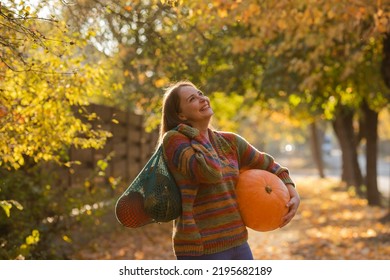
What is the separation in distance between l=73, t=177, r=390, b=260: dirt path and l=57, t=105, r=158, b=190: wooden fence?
3.50 feet

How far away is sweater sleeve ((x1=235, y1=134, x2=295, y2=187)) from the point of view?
13.1ft

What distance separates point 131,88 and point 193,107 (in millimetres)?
8965

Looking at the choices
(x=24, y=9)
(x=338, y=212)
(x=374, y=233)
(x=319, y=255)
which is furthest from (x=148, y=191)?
(x=338, y=212)

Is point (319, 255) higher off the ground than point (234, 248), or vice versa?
point (234, 248)

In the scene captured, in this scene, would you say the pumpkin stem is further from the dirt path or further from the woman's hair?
the dirt path

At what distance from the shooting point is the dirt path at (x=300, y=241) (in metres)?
9.78

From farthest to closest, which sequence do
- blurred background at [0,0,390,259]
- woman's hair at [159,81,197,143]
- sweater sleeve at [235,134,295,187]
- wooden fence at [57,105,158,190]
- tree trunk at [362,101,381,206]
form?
tree trunk at [362,101,381,206] < wooden fence at [57,105,158,190] < blurred background at [0,0,390,259] < sweater sleeve at [235,134,295,187] < woman's hair at [159,81,197,143]

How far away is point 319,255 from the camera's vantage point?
9.99m

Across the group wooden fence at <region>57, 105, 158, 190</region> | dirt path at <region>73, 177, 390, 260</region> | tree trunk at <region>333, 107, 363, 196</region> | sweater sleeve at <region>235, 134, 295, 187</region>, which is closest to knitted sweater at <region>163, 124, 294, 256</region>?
sweater sleeve at <region>235, 134, 295, 187</region>

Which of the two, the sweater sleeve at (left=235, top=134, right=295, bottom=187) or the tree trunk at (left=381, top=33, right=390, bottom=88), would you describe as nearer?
the sweater sleeve at (left=235, top=134, right=295, bottom=187)

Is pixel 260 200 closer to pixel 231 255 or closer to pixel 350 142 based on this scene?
pixel 231 255

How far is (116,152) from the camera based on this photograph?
1177 centimetres

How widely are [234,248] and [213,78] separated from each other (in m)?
9.68

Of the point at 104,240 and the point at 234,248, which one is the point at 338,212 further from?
the point at 234,248
